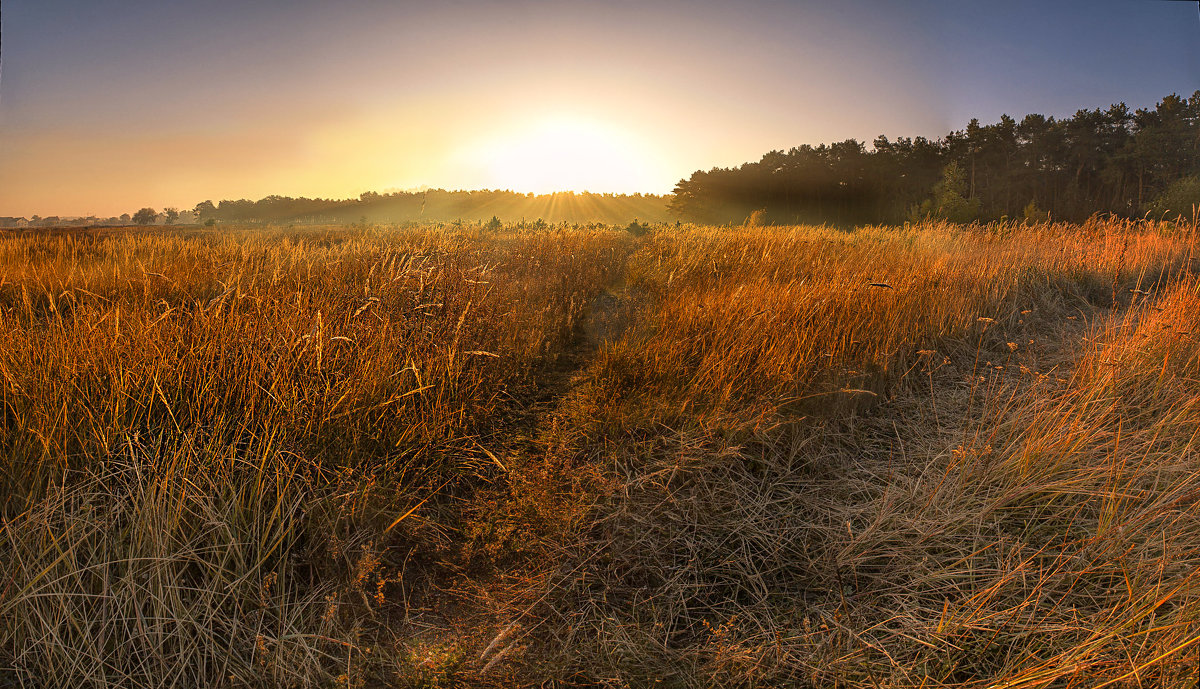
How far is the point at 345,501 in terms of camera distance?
1777 millimetres

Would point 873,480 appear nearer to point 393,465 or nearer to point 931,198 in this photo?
point 393,465

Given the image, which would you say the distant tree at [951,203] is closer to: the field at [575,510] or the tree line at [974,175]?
the tree line at [974,175]

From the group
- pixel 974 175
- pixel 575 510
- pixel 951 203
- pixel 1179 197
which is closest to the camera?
pixel 575 510

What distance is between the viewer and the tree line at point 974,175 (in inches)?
1118

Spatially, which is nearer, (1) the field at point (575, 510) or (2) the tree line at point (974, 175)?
(1) the field at point (575, 510)

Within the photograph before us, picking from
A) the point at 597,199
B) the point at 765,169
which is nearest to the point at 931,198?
the point at 765,169

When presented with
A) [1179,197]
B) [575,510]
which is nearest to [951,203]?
[1179,197]

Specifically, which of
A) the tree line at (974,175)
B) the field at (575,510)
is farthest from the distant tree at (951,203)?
the field at (575,510)

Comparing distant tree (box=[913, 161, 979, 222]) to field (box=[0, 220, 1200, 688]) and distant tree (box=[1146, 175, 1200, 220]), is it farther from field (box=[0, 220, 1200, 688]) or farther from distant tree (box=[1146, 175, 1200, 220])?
field (box=[0, 220, 1200, 688])

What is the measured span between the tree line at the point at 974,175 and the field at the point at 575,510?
2744 cm

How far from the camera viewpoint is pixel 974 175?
32.5 m

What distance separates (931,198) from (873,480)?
110 ft

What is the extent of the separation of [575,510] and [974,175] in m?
41.1

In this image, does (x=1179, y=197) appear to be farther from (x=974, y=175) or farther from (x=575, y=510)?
(x=575, y=510)
